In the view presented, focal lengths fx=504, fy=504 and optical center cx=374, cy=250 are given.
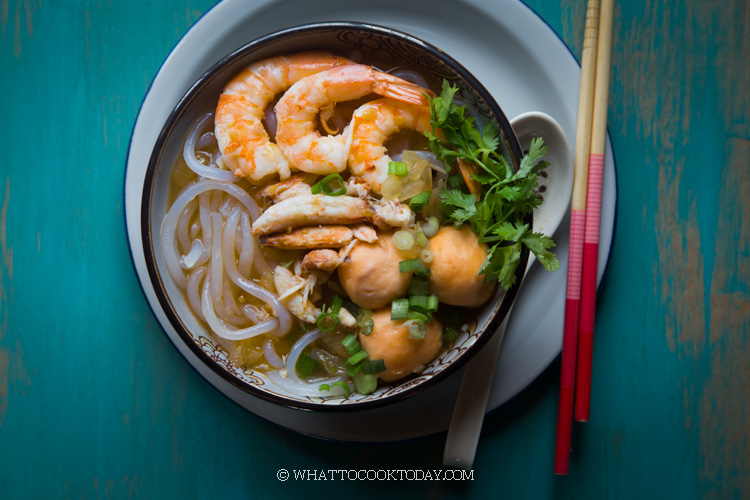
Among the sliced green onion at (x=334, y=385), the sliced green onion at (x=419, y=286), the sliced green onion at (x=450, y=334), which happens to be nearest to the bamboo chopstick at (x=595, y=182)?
the sliced green onion at (x=450, y=334)

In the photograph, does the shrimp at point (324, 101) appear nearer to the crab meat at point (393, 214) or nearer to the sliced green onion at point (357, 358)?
the crab meat at point (393, 214)

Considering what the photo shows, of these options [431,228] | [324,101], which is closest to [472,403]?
[431,228]

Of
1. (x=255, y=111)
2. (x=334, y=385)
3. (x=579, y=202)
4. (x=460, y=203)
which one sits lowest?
(x=334, y=385)

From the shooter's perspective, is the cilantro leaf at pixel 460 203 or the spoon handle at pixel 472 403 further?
the spoon handle at pixel 472 403

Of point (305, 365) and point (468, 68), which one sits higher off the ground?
point (468, 68)

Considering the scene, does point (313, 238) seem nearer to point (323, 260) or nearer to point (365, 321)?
point (323, 260)

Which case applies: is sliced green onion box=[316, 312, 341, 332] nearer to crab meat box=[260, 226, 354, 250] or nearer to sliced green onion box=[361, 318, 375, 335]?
sliced green onion box=[361, 318, 375, 335]
